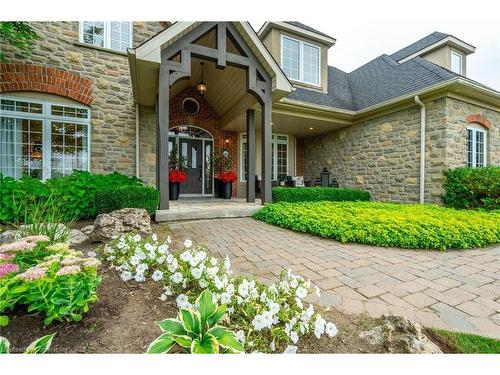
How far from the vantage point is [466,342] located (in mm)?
1419

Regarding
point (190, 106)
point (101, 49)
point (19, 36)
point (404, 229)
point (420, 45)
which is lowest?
point (404, 229)

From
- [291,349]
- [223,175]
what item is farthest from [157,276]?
[223,175]

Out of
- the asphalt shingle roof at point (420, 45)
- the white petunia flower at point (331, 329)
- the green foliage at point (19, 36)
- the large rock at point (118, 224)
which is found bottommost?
the white petunia flower at point (331, 329)

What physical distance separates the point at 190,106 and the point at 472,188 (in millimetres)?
8695

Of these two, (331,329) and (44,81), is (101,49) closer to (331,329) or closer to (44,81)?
(44,81)

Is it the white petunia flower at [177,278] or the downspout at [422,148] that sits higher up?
the downspout at [422,148]

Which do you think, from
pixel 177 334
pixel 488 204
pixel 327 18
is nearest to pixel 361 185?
pixel 488 204

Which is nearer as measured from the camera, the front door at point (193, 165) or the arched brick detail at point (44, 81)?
the arched brick detail at point (44, 81)

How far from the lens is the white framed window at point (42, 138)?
233 inches

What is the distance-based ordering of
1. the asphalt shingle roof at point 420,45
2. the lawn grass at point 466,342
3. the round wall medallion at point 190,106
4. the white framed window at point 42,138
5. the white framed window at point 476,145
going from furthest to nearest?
1. the asphalt shingle roof at point 420,45
2. the round wall medallion at point 190,106
3. the white framed window at point 476,145
4. the white framed window at point 42,138
5. the lawn grass at point 466,342

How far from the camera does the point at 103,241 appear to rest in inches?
125

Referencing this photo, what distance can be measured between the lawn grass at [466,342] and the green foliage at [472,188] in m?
6.09

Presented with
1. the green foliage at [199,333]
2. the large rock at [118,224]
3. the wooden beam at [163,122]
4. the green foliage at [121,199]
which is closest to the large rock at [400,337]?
the green foliage at [199,333]

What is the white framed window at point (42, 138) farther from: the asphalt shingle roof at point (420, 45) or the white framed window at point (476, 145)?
the asphalt shingle roof at point (420, 45)
